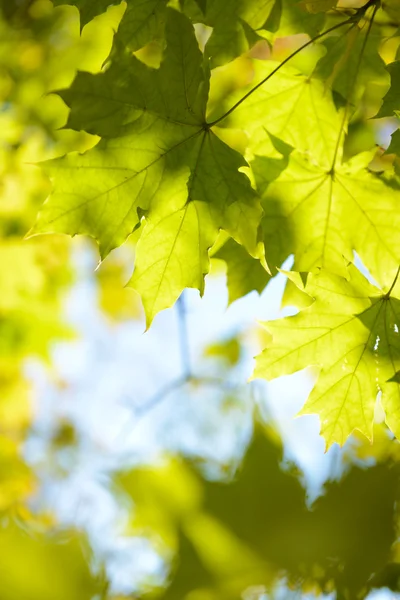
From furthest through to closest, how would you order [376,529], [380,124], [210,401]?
1. [210,401]
2. [380,124]
3. [376,529]

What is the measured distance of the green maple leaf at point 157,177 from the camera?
128cm

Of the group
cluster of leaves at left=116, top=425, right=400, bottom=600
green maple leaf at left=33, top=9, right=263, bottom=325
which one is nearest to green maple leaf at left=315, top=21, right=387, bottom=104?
green maple leaf at left=33, top=9, right=263, bottom=325

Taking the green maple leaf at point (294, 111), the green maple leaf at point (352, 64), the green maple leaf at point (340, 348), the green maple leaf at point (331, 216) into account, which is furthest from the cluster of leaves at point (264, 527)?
the green maple leaf at point (352, 64)

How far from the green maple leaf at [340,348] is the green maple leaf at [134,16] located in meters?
0.68

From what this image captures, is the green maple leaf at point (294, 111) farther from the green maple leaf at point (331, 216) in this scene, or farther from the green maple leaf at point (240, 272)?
the green maple leaf at point (240, 272)

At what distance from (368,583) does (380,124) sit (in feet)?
8.91

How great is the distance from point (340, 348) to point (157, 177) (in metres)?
0.63

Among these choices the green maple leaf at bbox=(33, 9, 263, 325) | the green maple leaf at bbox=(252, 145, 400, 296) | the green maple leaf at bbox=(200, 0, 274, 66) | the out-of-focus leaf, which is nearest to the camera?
the out-of-focus leaf

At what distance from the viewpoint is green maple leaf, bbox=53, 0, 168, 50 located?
1354 mm

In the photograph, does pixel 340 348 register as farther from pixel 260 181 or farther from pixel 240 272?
pixel 260 181

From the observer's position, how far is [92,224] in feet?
4.50

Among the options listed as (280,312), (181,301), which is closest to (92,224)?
(280,312)

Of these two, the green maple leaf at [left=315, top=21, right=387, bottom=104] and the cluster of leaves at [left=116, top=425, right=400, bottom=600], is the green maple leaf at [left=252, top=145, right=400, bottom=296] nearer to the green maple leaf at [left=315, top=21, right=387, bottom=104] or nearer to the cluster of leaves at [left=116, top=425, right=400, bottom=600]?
the green maple leaf at [left=315, top=21, right=387, bottom=104]

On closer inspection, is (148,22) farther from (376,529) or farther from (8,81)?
(8,81)
